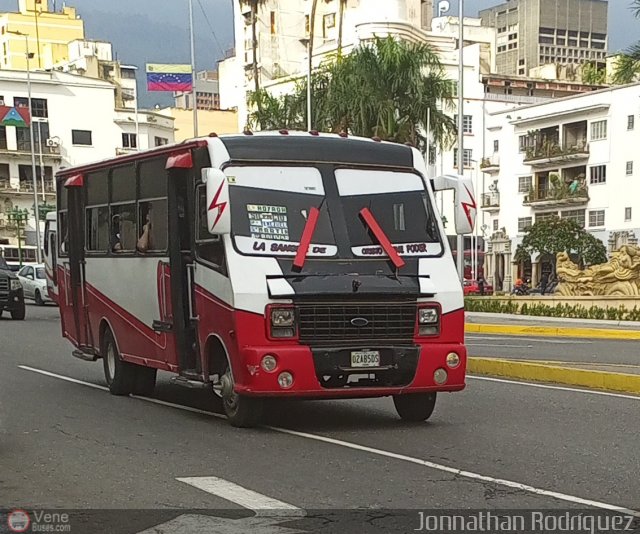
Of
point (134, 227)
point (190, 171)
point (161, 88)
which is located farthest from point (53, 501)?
point (161, 88)

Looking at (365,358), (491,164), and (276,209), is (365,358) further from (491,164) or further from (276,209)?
(491,164)

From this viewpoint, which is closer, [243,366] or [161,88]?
[243,366]

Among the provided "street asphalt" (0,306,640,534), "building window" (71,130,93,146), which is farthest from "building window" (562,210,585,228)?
"street asphalt" (0,306,640,534)

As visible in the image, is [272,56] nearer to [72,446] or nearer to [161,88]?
[161,88]

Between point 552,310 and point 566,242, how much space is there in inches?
1035

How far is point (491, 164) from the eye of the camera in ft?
251

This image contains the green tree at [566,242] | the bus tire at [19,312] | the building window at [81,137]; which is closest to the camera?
the bus tire at [19,312]

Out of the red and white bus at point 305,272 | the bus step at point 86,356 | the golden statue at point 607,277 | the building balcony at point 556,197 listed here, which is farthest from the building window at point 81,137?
the red and white bus at point 305,272

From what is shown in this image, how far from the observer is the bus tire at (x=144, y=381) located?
13375mm

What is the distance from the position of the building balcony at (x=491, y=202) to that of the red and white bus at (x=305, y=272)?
66.4 meters

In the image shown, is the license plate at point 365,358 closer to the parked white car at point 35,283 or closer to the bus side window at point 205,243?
the bus side window at point 205,243

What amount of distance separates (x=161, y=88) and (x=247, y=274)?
4229 cm

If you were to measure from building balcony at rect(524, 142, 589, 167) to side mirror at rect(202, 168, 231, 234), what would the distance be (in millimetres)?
60670

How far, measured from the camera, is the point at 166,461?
8773 mm
